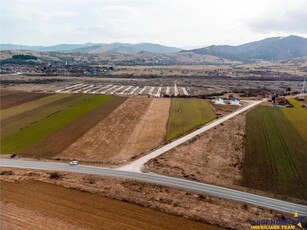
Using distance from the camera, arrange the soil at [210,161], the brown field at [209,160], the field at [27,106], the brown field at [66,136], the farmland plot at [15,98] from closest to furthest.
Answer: the soil at [210,161], the brown field at [209,160], the brown field at [66,136], the field at [27,106], the farmland plot at [15,98]

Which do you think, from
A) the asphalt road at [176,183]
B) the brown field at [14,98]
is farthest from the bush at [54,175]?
the brown field at [14,98]

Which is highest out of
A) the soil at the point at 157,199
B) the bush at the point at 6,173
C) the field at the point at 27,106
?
the field at the point at 27,106

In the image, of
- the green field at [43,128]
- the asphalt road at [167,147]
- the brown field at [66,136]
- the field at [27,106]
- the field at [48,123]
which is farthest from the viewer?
the field at [27,106]

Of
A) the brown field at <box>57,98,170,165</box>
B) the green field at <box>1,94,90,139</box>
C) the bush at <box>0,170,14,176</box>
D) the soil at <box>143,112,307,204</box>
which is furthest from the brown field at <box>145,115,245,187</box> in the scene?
the green field at <box>1,94,90,139</box>

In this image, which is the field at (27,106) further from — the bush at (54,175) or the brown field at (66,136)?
the bush at (54,175)

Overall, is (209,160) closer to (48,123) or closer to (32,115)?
(48,123)

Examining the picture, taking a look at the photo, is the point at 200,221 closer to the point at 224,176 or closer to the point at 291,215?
the point at 291,215

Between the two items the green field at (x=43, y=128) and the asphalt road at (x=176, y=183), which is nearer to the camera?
the asphalt road at (x=176, y=183)

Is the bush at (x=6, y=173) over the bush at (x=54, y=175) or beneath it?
beneath
